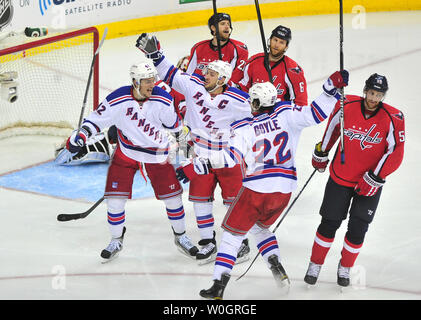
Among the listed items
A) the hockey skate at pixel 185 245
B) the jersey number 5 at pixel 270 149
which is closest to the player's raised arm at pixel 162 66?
the jersey number 5 at pixel 270 149

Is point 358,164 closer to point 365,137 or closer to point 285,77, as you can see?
point 365,137

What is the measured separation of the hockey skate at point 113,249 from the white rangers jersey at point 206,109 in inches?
29.5

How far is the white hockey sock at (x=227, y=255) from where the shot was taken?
13.5ft

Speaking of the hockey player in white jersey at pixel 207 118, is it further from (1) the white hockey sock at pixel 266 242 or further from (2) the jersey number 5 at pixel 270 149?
(2) the jersey number 5 at pixel 270 149

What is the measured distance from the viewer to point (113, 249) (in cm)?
481

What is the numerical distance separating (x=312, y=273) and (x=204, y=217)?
2.68ft

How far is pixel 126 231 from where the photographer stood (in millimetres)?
5297

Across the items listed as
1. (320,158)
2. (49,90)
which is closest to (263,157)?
(320,158)

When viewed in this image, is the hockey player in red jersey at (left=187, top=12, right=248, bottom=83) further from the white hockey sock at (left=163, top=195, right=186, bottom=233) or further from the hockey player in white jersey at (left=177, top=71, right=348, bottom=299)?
the hockey player in white jersey at (left=177, top=71, right=348, bottom=299)

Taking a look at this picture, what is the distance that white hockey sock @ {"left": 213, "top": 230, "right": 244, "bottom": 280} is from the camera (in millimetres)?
4102

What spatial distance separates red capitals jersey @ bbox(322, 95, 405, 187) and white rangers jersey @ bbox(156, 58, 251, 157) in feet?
2.12

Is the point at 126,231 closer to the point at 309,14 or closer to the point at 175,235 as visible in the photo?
the point at 175,235

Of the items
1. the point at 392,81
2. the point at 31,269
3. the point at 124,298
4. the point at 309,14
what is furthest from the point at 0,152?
the point at 309,14
